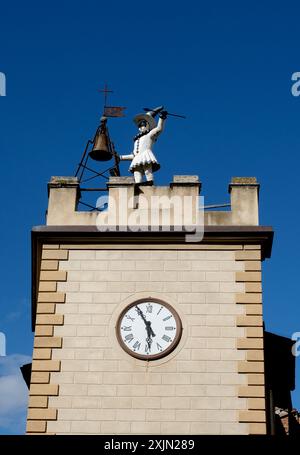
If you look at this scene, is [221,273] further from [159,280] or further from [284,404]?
[284,404]

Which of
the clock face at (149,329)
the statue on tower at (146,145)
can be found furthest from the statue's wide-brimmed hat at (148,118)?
the clock face at (149,329)

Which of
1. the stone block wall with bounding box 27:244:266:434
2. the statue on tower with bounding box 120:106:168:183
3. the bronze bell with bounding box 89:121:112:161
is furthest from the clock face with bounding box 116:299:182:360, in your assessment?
the bronze bell with bounding box 89:121:112:161

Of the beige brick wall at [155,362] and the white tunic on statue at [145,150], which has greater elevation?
the white tunic on statue at [145,150]

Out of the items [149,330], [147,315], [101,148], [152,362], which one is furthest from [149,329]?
[101,148]

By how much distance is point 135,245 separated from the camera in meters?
18.4

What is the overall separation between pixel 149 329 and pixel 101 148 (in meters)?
4.87

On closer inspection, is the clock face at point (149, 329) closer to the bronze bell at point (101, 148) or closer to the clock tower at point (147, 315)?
the clock tower at point (147, 315)

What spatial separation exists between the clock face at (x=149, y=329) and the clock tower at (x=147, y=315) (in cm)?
2

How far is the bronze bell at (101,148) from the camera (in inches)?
814

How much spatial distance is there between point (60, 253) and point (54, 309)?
124 centimetres

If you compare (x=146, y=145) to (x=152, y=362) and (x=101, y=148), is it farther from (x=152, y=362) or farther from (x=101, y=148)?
(x=152, y=362)

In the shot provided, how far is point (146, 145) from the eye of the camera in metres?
20.0

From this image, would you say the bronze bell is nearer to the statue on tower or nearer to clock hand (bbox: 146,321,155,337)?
the statue on tower
